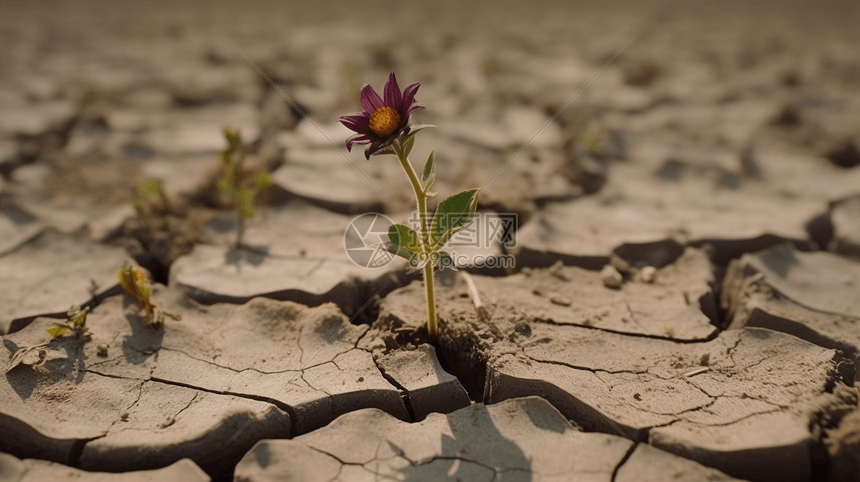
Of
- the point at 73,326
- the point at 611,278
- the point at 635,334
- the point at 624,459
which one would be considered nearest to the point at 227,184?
the point at 73,326

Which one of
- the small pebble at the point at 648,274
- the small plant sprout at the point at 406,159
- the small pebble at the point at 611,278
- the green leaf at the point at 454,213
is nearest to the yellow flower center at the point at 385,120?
the small plant sprout at the point at 406,159

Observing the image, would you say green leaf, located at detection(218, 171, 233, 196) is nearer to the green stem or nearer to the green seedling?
the green seedling

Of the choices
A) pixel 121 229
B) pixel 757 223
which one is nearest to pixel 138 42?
pixel 121 229

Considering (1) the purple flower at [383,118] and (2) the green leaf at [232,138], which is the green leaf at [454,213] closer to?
(1) the purple flower at [383,118]

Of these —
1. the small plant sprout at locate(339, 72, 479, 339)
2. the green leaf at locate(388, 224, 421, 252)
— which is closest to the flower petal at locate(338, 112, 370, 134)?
the small plant sprout at locate(339, 72, 479, 339)

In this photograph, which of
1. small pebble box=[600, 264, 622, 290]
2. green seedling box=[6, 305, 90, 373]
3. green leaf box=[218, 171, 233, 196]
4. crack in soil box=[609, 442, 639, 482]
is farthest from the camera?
green leaf box=[218, 171, 233, 196]

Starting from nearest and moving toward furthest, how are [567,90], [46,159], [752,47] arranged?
[46,159], [567,90], [752,47]

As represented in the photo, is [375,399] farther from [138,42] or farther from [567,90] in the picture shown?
[138,42]

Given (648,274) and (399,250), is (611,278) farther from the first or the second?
(399,250)
